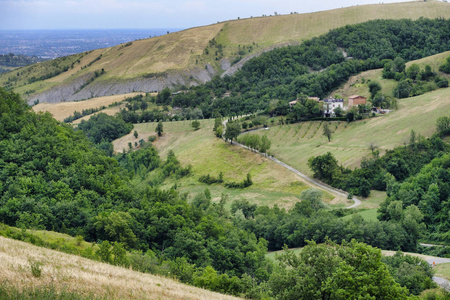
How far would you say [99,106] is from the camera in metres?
195

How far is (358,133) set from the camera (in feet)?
365

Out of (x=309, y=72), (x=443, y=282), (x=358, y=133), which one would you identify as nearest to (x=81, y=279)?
(x=443, y=282)

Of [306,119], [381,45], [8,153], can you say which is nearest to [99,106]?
[306,119]

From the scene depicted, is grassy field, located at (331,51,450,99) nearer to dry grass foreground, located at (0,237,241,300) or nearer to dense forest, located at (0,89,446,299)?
dense forest, located at (0,89,446,299)

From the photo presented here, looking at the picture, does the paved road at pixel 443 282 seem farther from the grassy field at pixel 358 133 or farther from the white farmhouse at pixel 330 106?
the white farmhouse at pixel 330 106

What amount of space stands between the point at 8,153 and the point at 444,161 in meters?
72.6

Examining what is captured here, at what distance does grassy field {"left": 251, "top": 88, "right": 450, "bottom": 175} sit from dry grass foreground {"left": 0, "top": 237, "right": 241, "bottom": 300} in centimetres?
7678

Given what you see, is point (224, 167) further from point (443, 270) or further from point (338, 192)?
point (443, 270)

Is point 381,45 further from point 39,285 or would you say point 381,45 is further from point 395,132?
point 39,285

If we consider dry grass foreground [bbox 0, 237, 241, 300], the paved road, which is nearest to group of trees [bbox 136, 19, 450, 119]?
the paved road

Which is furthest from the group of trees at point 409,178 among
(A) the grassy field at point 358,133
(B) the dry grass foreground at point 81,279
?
(B) the dry grass foreground at point 81,279

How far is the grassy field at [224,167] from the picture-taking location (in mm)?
93812

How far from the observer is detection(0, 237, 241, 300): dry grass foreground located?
2164cm

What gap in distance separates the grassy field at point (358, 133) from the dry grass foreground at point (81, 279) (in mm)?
76779
